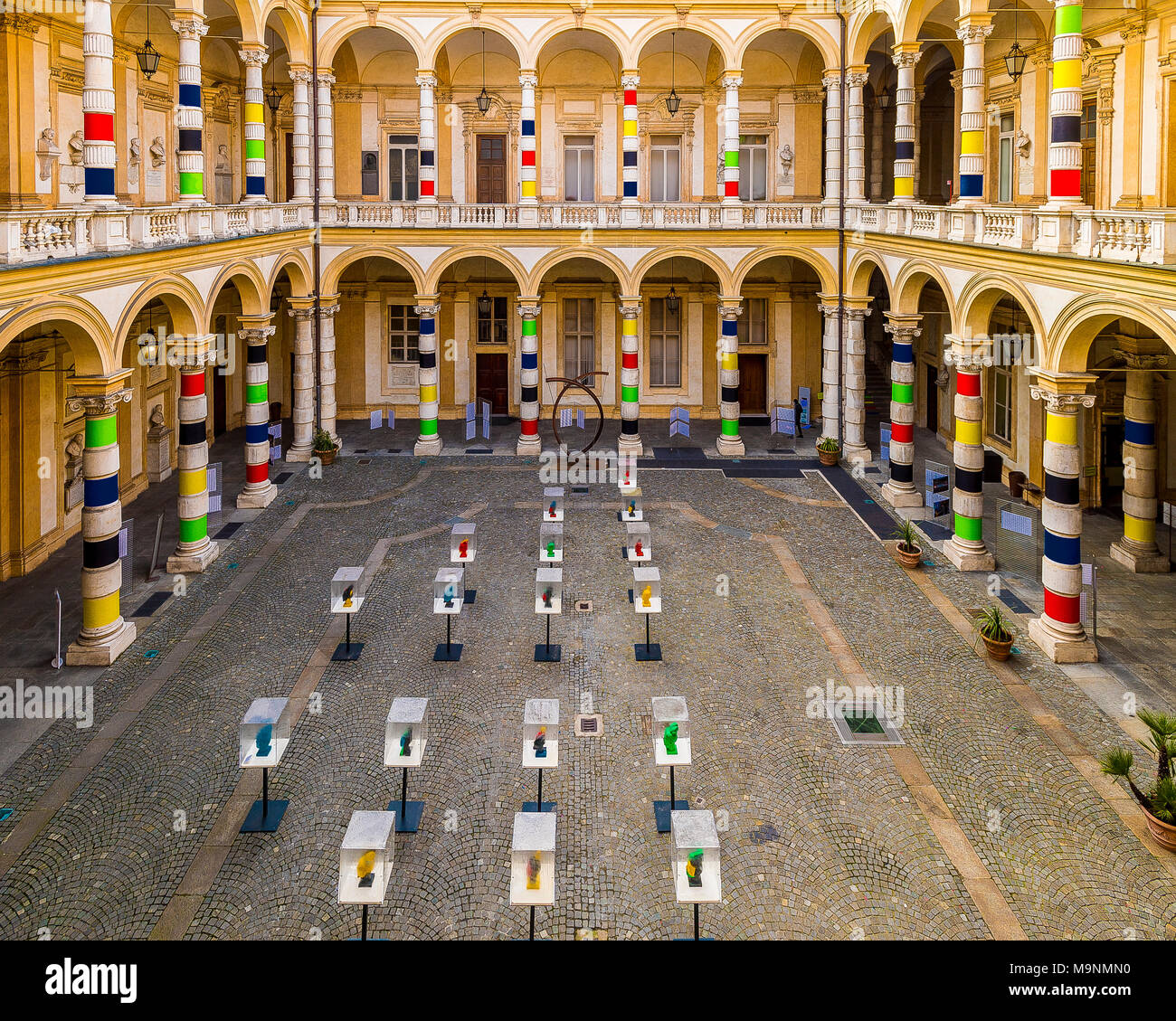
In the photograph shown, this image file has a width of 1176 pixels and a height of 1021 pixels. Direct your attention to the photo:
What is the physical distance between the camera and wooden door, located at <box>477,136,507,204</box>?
1318 inches

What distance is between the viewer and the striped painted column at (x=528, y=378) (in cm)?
2973

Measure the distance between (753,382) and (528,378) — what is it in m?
9.16

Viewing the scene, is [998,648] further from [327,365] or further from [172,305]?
[327,365]

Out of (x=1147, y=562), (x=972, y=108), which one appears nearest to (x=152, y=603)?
(x=972, y=108)

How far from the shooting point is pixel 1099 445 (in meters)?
24.0

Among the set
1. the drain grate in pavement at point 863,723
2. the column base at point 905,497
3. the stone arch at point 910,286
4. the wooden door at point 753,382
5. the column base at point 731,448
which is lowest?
the drain grate in pavement at point 863,723

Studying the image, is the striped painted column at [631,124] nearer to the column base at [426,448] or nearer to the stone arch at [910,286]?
the stone arch at [910,286]

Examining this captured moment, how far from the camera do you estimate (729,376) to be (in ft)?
97.3

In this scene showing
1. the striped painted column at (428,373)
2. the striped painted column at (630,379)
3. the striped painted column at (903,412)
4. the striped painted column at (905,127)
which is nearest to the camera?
the striped painted column at (905,127)

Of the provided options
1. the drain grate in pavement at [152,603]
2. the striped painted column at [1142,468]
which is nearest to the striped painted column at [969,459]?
the striped painted column at [1142,468]

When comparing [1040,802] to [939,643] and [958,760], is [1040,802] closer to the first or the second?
[958,760]

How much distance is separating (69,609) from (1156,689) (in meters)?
19.4

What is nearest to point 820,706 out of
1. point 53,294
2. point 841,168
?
point 53,294

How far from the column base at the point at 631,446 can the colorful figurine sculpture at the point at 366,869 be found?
69.4ft
